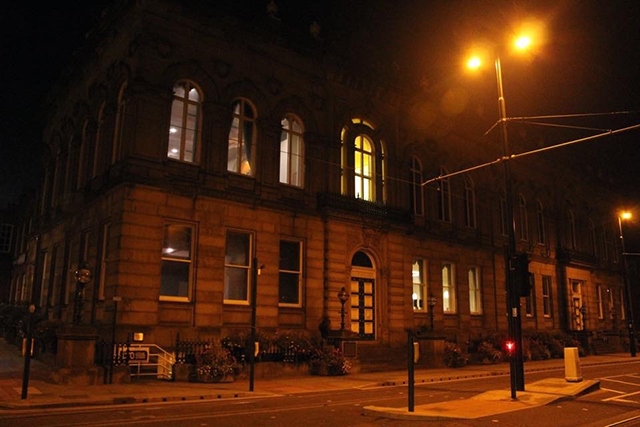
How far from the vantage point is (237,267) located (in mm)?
23094

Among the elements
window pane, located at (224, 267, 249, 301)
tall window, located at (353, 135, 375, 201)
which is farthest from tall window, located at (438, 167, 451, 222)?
window pane, located at (224, 267, 249, 301)

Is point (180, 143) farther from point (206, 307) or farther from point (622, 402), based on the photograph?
point (622, 402)

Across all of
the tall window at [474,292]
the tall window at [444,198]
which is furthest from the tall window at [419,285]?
the tall window at [474,292]

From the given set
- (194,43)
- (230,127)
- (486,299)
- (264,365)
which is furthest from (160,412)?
(486,299)

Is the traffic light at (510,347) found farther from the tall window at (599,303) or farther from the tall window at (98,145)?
the tall window at (599,303)

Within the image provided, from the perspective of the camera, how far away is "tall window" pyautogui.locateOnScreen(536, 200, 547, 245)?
137 feet

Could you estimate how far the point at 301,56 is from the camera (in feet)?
88.0

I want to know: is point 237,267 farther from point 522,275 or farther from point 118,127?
point 522,275

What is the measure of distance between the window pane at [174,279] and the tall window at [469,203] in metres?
19.6

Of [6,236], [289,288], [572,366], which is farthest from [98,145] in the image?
[6,236]

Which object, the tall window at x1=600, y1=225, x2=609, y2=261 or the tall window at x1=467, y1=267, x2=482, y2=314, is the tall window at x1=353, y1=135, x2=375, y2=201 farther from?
the tall window at x1=600, y1=225, x2=609, y2=261

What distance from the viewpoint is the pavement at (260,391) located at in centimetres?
1264

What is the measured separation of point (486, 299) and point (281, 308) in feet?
52.3

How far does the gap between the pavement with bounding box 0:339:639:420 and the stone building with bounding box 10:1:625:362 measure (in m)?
2.75
